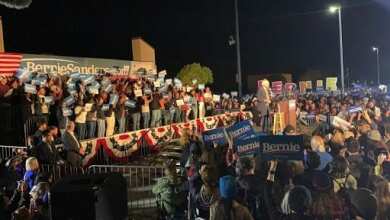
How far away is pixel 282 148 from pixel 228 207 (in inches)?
88.3

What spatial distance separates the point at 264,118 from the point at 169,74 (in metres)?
36.9

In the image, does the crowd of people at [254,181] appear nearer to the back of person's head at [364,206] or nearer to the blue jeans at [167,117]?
the back of person's head at [364,206]

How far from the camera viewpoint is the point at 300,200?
6938 millimetres

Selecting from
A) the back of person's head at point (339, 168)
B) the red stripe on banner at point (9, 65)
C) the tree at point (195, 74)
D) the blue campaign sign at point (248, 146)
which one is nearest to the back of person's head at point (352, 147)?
the back of person's head at point (339, 168)

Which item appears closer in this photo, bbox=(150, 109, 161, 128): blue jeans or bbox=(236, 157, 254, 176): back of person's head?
bbox=(236, 157, 254, 176): back of person's head

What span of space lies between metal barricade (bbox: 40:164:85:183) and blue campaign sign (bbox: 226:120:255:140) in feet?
10.4

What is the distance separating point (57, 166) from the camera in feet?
36.5

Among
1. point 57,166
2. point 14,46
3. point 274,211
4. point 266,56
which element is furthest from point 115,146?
point 266,56

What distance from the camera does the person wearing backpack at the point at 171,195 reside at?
8156 millimetres

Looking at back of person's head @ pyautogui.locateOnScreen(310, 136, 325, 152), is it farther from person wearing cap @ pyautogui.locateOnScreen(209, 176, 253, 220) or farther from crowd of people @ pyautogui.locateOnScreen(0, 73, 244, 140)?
crowd of people @ pyautogui.locateOnScreen(0, 73, 244, 140)

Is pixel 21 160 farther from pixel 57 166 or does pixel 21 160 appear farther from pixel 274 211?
pixel 274 211

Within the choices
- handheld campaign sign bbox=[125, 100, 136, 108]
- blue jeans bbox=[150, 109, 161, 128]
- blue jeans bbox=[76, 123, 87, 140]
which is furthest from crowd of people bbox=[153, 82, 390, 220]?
blue jeans bbox=[150, 109, 161, 128]

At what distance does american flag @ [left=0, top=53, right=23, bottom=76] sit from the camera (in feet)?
55.3

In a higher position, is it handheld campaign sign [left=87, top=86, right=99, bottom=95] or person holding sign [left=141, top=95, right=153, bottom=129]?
handheld campaign sign [left=87, top=86, right=99, bottom=95]
